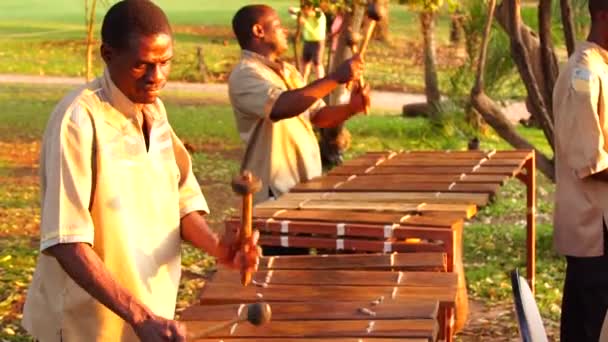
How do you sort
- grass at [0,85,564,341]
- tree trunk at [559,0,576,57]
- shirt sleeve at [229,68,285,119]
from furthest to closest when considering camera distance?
tree trunk at [559,0,576,57] → grass at [0,85,564,341] → shirt sleeve at [229,68,285,119]

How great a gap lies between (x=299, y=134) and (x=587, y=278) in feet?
4.70

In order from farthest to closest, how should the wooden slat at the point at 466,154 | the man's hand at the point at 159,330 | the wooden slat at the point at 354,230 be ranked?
the wooden slat at the point at 466,154
the wooden slat at the point at 354,230
the man's hand at the point at 159,330

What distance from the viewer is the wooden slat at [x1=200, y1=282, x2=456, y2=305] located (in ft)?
13.9

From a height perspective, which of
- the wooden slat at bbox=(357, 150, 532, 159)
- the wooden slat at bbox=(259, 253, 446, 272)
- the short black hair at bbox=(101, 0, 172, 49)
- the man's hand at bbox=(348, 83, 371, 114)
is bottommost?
the wooden slat at bbox=(357, 150, 532, 159)

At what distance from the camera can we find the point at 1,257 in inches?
337

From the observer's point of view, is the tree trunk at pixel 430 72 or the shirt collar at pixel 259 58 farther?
the tree trunk at pixel 430 72

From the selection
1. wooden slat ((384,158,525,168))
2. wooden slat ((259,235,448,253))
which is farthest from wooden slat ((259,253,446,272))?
wooden slat ((384,158,525,168))

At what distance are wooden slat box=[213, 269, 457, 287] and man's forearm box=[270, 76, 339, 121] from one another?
1354 mm

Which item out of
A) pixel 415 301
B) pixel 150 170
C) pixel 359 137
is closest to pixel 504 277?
pixel 415 301

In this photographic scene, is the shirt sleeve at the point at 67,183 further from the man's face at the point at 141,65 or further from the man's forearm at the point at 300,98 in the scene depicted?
the man's forearm at the point at 300,98

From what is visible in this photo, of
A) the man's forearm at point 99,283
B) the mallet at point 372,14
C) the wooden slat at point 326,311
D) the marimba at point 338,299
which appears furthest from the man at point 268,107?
the man's forearm at point 99,283

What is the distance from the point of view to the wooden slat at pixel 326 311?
400cm

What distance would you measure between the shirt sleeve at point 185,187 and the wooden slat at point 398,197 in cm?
175

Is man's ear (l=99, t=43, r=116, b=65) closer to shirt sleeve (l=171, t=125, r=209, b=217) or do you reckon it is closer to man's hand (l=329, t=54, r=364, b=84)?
shirt sleeve (l=171, t=125, r=209, b=217)
